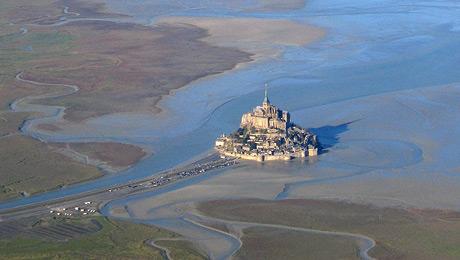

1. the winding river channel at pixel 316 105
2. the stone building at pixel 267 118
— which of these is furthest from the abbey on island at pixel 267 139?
the winding river channel at pixel 316 105

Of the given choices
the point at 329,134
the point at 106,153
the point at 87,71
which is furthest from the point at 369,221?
the point at 87,71

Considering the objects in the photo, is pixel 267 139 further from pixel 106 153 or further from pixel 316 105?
pixel 316 105

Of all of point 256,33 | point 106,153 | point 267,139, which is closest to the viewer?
point 267,139

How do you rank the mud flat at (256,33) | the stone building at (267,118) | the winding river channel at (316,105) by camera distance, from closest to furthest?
1. the winding river channel at (316,105)
2. the stone building at (267,118)
3. the mud flat at (256,33)

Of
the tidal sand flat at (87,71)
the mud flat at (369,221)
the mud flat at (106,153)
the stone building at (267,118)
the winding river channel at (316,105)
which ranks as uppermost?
the stone building at (267,118)

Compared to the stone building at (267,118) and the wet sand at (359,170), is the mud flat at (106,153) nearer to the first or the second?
the wet sand at (359,170)

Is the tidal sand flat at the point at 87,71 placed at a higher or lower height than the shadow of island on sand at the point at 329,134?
lower

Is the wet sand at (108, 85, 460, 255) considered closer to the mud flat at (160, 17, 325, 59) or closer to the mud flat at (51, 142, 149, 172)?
the mud flat at (51, 142, 149, 172)
